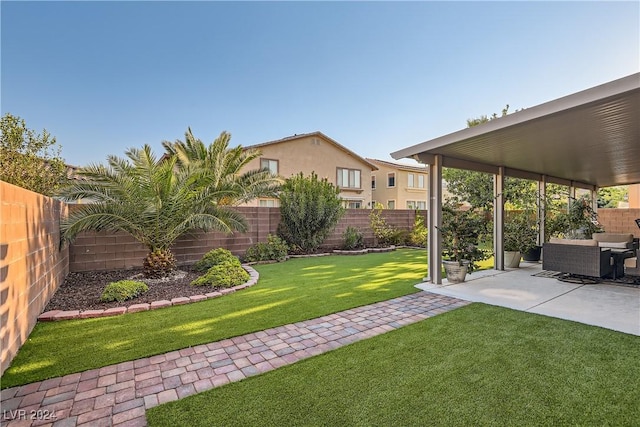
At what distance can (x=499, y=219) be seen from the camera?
8.10 m

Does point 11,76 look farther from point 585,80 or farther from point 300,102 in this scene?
point 585,80

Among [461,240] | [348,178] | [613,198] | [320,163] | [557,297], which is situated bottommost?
[557,297]

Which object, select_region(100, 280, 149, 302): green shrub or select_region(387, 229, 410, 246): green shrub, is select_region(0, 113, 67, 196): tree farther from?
select_region(387, 229, 410, 246): green shrub

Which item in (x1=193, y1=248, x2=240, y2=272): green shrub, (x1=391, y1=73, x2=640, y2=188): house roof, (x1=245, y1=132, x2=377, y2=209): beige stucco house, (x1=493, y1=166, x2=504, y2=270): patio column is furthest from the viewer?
(x1=245, y1=132, x2=377, y2=209): beige stucco house

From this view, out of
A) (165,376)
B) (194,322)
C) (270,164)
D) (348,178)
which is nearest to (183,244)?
(194,322)

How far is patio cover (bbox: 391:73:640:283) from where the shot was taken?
3758 millimetres

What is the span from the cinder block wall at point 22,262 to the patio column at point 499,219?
9.13 meters

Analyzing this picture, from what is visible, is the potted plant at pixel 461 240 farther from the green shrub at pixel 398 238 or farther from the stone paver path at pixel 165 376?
the green shrub at pixel 398 238

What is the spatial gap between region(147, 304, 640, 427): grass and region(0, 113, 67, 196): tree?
7.77 meters

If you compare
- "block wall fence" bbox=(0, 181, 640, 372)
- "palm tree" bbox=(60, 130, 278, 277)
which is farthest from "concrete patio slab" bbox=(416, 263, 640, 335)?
"block wall fence" bbox=(0, 181, 640, 372)

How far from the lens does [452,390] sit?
2.56 m

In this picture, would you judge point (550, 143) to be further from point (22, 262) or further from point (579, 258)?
point (22, 262)

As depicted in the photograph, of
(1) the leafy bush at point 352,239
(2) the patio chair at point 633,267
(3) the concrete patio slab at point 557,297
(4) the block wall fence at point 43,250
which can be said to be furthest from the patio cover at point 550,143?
(4) the block wall fence at point 43,250

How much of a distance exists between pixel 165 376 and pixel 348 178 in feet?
71.5
